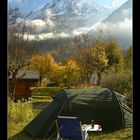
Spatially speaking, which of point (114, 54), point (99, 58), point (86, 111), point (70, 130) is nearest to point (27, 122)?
point (70, 130)

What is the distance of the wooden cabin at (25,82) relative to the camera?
7.57 ft

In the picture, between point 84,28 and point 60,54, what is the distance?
287 millimetres

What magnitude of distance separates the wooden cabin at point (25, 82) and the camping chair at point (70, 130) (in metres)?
0.71

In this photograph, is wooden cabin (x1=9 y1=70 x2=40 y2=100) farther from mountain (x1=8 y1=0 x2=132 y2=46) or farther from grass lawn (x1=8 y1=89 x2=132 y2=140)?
mountain (x1=8 y1=0 x2=132 y2=46)

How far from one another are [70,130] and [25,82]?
97cm

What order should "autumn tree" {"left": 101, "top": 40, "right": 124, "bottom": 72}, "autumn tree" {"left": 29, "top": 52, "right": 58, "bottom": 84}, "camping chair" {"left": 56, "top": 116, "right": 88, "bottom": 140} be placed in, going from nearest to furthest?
"autumn tree" {"left": 29, "top": 52, "right": 58, "bottom": 84}
"autumn tree" {"left": 101, "top": 40, "right": 124, "bottom": 72}
"camping chair" {"left": 56, "top": 116, "right": 88, "bottom": 140}

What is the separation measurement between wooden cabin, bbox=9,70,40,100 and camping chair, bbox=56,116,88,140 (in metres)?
0.71

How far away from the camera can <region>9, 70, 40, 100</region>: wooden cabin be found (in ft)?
7.57

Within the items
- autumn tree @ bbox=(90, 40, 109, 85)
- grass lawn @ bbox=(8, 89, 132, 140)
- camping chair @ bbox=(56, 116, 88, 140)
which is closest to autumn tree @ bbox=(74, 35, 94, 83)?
autumn tree @ bbox=(90, 40, 109, 85)

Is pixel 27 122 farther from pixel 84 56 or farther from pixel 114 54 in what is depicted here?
pixel 114 54

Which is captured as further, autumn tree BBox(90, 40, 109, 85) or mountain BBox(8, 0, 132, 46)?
autumn tree BBox(90, 40, 109, 85)

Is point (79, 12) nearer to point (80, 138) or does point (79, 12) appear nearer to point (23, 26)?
point (23, 26)
